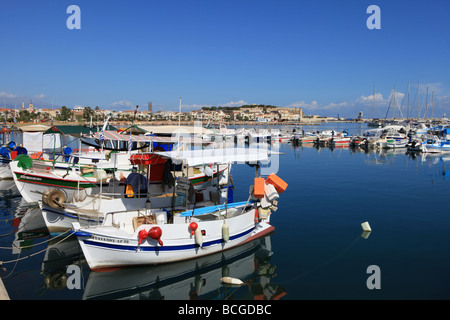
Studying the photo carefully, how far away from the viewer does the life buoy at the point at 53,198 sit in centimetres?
1294

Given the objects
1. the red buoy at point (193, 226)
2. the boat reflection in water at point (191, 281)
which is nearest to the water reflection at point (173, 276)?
the boat reflection in water at point (191, 281)

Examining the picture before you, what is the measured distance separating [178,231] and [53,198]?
5907 mm

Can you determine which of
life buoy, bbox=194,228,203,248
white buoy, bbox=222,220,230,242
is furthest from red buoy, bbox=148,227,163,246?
white buoy, bbox=222,220,230,242

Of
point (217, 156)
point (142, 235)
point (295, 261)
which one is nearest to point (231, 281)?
point (295, 261)

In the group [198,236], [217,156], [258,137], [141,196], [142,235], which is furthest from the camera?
[258,137]

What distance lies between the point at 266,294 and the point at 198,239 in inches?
116

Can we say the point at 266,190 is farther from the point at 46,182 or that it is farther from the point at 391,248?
the point at 46,182

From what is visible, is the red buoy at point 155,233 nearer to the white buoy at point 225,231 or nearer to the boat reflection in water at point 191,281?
the boat reflection in water at point 191,281

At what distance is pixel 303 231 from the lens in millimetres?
14750

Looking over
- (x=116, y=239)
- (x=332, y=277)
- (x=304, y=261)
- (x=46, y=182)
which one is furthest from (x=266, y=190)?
(x=46, y=182)

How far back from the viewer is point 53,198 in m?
13.0

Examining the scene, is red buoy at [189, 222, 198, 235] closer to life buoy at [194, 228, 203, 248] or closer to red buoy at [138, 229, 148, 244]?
life buoy at [194, 228, 203, 248]

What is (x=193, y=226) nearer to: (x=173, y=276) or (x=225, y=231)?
(x=225, y=231)

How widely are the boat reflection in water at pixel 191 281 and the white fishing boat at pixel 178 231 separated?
33 cm
